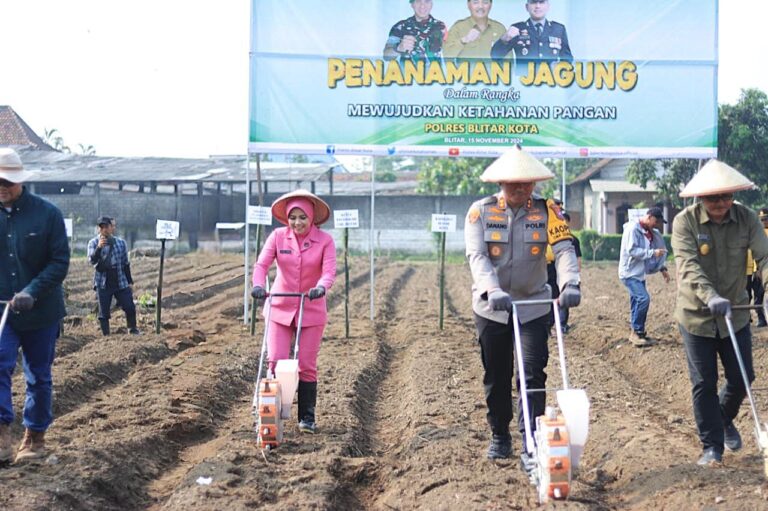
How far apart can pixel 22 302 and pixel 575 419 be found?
315 cm

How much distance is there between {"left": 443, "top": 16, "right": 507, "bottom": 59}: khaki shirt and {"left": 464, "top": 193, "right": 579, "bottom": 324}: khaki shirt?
7475 mm

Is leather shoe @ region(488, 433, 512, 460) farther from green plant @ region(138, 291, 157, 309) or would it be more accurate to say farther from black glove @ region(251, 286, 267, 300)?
green plant @ region(138, 291, 157, 309)

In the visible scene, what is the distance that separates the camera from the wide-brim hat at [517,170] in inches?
210

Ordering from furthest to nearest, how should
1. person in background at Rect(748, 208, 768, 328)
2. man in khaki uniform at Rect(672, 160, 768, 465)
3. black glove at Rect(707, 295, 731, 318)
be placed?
person in background at Rect(748, 208, 768, 328)
man in khaki uniform at Rect(672, 160, 768, 465)
black glove at Rect(707, 295, 731, 318)

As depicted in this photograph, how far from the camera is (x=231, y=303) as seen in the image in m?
18.5

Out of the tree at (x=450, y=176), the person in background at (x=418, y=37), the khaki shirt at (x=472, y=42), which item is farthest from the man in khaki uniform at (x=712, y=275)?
the tree at (x=450, y=176)

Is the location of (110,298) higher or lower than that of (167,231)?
lower

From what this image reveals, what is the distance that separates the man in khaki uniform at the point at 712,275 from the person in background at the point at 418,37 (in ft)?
25.0

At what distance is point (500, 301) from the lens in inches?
200

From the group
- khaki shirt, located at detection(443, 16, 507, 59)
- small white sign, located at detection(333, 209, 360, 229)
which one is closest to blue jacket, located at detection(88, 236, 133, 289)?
small white sign, located at detection(333, 209, 360, 229)

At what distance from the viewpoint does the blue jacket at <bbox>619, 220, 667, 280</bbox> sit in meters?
11.1

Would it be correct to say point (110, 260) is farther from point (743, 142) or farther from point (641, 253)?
point (743, 142)

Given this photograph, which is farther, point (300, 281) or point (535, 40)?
point (535, 40)

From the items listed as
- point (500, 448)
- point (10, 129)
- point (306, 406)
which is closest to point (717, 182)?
point (500, 448)
